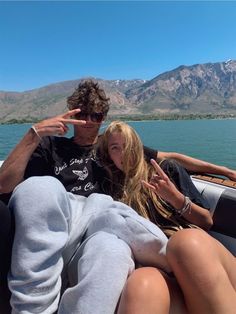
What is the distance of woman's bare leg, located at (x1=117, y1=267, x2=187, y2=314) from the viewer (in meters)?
0.99

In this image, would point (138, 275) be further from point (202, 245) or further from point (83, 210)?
point (83, 210)

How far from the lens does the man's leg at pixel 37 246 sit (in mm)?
1076

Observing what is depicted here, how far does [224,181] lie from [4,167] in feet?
4.22

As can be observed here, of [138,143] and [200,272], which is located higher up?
[138,143]

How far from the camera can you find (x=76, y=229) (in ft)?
4.33

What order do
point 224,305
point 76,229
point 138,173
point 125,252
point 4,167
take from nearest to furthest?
1. point 224,305
2. point 125,252
3. point 76,229
4. point 4,167
5. point 138,173

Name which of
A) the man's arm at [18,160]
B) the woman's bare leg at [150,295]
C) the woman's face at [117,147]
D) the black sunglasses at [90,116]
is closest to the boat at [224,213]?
the woman's face at [117,147]

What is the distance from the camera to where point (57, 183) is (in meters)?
1.24

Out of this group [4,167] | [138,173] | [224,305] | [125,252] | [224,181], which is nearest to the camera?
[224,305]

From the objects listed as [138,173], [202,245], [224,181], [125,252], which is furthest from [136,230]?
[224,181]

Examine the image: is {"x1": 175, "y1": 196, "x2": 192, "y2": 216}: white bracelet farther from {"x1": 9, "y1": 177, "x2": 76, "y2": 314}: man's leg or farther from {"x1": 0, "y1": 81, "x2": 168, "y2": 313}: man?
{"x1": 9, "y1": 177, "x2": 76, "y2": 314}: man's leg

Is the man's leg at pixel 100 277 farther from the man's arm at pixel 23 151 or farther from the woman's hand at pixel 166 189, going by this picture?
the man's arm at pixel 23 151

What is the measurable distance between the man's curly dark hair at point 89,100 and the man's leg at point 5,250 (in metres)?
1.04

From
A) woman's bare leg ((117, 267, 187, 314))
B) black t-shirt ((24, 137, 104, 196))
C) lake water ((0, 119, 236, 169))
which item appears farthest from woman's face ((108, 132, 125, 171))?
lake water ((0, 119, 236, 169))
